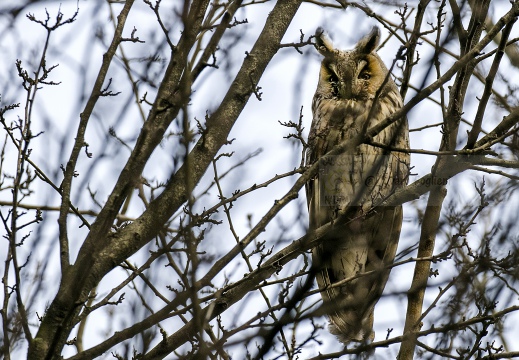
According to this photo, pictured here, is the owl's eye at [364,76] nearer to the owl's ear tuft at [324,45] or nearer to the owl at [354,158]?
the owl at [354,158]

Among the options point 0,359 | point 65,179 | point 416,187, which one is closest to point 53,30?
point 65,179

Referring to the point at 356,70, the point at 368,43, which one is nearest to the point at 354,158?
the point at 356,70

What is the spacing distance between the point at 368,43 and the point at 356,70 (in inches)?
10.2

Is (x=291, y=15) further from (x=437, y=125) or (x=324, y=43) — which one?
(x=324, y=43)

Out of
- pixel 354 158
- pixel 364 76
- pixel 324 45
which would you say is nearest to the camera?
pixel 354 158

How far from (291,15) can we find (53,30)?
1.05 meters

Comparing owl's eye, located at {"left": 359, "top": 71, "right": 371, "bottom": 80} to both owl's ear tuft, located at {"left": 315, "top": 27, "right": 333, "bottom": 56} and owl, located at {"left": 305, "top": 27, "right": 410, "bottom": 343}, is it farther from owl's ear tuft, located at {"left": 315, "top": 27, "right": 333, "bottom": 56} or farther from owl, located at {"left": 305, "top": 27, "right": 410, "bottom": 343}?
owl's ear tuft, located at {"left": 315, "top": 27, "right": 333, "bottom": 56}

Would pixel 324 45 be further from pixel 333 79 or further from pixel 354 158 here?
pixel 354 158

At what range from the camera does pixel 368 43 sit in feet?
16.8

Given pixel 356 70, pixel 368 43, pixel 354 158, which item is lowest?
pixel 354 158

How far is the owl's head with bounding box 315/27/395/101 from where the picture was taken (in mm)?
4973

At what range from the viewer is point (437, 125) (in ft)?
13.6

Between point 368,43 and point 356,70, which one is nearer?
point 356,70

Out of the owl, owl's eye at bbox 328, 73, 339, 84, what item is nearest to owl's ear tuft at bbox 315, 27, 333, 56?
the owl
